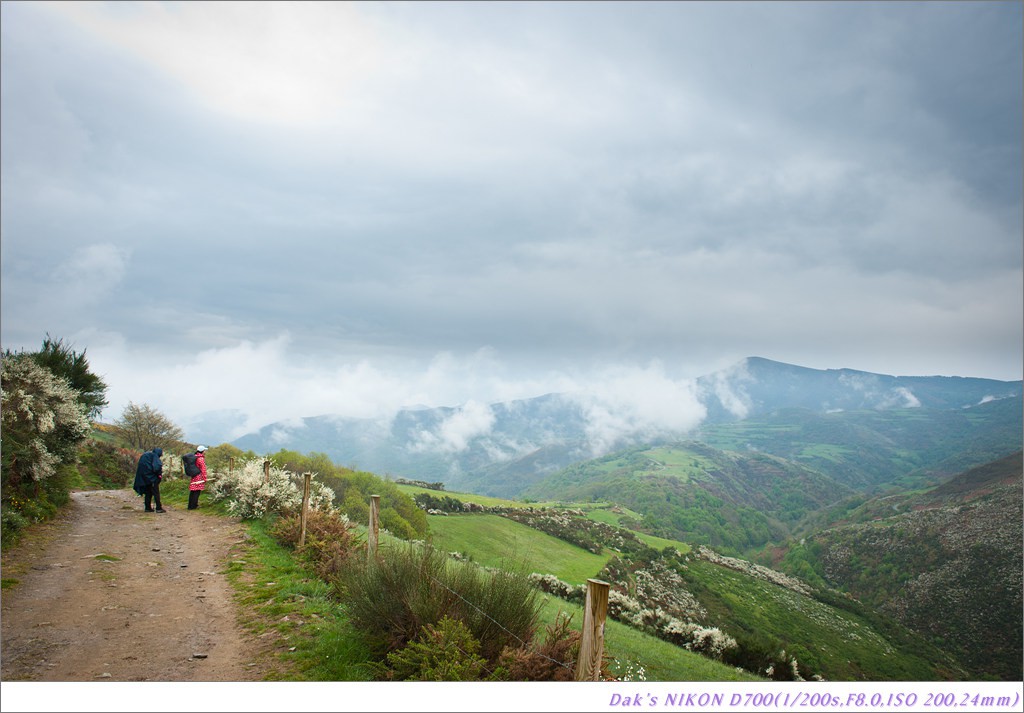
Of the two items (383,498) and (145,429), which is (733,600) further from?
(145,429)

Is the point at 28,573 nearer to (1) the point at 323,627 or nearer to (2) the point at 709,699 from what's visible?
(1) the point at 323,627

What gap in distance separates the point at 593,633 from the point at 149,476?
63.0 ft

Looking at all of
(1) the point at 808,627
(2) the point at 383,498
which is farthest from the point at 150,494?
(1) the point at 808,627

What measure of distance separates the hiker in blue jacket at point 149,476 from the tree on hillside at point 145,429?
76.5 ft

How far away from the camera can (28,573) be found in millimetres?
10367

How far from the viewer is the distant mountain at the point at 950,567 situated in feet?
264

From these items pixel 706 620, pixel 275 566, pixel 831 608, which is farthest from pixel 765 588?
pixel 275 566

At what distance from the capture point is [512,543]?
42.5 m

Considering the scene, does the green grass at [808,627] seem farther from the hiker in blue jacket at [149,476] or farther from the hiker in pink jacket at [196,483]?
the hiker in blue jacket at [149,476]

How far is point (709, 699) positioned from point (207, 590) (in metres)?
10.3

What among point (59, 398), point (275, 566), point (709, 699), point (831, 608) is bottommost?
point (831, 608)

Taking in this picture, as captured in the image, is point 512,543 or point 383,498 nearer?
point 512,543

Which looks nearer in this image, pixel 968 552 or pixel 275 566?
pixel 275 566

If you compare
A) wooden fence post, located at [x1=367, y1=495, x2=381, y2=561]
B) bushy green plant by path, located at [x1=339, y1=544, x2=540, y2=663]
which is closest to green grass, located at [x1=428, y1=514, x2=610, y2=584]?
wooden fence post, located at [x1=367, y1=495, x2=381, y2=561]
